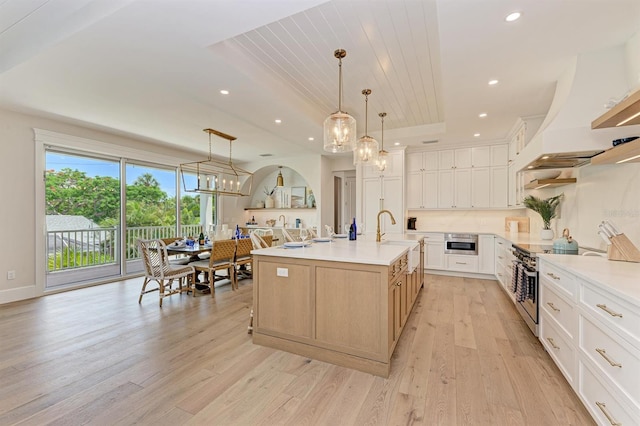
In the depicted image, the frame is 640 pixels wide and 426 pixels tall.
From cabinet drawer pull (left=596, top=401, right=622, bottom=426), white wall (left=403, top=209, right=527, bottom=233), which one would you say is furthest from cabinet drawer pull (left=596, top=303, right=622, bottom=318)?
white wall (left=403, top=209, right=527, bottom=233)

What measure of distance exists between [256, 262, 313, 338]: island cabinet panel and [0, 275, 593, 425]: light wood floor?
0.81 ft

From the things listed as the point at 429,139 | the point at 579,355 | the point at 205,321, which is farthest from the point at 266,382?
the point at 429,139

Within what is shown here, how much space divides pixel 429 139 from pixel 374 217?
1931 millimetres

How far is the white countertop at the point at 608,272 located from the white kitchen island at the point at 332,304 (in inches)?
46.2

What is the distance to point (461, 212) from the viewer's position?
5809mm

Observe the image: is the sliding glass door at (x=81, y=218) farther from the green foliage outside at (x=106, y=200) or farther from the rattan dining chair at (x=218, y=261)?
the rattan dining chair at (x=218, y=261)

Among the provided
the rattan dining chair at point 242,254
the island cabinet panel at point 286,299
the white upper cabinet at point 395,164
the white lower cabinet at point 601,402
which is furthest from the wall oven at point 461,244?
the island cabinet panel at point 286,299

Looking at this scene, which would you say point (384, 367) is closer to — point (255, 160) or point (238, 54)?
point (238, 54)

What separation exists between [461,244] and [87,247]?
712 cm

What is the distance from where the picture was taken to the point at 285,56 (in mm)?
2814

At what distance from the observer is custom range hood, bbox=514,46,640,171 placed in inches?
91.4

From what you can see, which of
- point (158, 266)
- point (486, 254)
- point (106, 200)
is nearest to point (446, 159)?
point (486, 254)

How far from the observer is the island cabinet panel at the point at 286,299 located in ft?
7.89

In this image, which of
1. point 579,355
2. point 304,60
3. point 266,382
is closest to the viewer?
point 579,355
